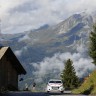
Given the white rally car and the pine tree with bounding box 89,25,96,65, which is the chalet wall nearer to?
the white rally car

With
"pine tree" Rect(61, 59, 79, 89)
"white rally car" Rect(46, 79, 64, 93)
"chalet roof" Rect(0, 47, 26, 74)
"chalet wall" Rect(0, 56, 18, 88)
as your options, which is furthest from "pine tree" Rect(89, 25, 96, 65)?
"pine tree" Rect(61, 59, 79, 89)

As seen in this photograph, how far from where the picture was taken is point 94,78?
5694 centimetres

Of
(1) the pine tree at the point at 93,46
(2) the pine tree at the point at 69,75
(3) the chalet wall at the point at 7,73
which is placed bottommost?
(3) the chalet wall at the point at 7,73

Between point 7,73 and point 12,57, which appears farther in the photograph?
point 7,73

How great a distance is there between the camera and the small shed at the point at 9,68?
41.6 m

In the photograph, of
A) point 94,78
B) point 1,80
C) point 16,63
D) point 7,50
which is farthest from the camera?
point 94,78

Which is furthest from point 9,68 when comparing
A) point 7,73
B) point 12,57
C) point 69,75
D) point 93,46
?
point 69,75

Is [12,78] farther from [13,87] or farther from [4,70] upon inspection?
[4,70]

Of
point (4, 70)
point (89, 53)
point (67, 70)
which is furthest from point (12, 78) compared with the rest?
point (67, 70)

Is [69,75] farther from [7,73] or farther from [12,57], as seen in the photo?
[12,57]

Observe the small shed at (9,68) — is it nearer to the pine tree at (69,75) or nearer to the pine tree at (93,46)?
the pine tree at (93,46)

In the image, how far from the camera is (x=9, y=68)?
47688mm

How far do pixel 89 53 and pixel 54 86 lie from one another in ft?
33.7

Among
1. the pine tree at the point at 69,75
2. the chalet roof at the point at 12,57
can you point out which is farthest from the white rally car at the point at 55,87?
the pine tree at the point at 69,75
